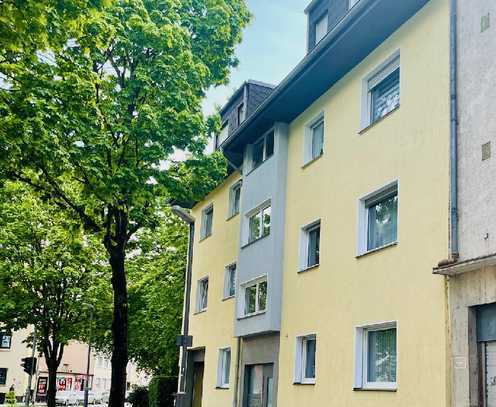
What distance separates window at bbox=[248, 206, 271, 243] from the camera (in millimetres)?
19938

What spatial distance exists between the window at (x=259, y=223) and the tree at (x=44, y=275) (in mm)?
11691

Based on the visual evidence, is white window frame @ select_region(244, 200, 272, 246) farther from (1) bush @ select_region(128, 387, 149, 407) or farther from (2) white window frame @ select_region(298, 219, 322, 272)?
(1) bush @ select_region(128, 387, 149, 407)

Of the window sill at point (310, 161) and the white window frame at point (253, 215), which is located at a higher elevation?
the window sill at point (310, 161)

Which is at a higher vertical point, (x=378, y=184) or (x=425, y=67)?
(x=425, y=67)

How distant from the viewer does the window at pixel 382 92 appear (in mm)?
14188

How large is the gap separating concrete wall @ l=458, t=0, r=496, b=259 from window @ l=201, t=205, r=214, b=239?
16.1m

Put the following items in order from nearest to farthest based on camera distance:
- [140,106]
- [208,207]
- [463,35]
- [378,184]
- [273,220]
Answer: [463,35] < [378,184] < [140,106] < [273,220] < [208,207]

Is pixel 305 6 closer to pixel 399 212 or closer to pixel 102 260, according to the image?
pixel 399 212

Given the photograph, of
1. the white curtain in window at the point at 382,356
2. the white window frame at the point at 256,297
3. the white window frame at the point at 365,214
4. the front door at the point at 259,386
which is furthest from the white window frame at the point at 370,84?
the front door at the point at 259,386

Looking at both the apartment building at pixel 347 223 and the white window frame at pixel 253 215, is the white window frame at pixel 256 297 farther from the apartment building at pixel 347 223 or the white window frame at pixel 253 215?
the white window frame at pixel 253 215

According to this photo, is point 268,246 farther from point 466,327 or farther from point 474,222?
A: point 466,327

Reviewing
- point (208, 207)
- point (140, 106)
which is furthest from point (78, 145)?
point (208, 207)

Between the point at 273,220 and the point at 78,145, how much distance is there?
580cm

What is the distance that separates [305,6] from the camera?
62.6ft
